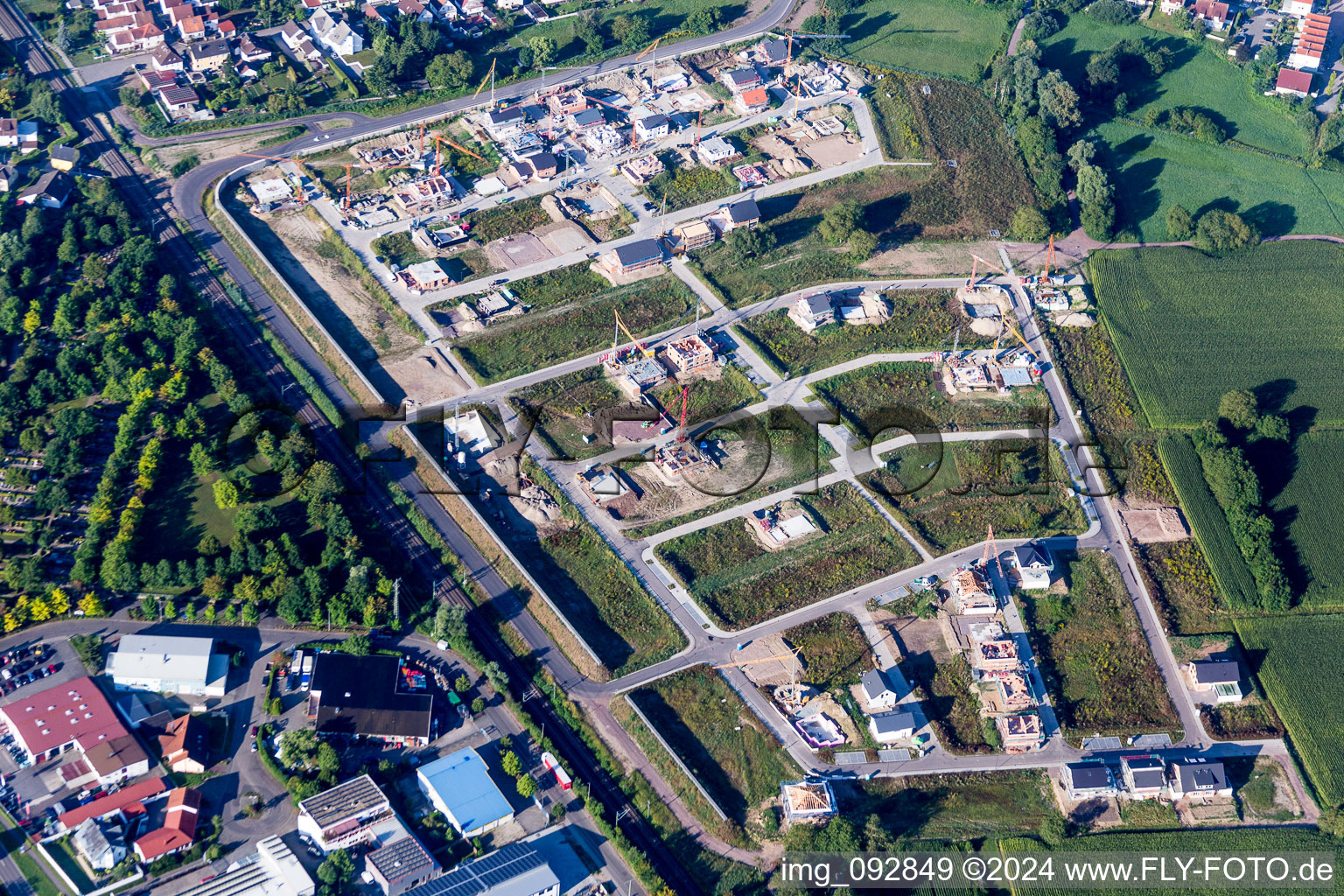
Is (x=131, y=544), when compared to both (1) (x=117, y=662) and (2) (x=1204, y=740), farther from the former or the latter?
(2) (x=1204, y=740)

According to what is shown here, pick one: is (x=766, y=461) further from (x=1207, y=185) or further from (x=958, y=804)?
(x=1207, y=185)

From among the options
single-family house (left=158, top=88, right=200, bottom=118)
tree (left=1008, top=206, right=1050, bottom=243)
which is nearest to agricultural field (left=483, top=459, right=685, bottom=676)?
tree (left=1008, top=206, right=1050, bottom=243)

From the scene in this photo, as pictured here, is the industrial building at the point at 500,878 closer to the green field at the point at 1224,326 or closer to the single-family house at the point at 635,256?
the single-family house at the point at 635,256

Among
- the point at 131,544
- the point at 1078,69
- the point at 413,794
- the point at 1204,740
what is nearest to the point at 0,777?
the point at 131,544

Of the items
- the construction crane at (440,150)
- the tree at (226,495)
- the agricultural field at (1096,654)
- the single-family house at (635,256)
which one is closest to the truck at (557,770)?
the tree at (226,495)

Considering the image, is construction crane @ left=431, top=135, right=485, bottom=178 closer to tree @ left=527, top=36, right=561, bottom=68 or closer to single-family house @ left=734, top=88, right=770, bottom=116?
tree @ left=527, top=36, right=561, bottom=68

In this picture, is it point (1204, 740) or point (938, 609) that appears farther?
point (938, 609)

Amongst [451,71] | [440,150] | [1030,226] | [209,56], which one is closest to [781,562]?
[1030,226]
